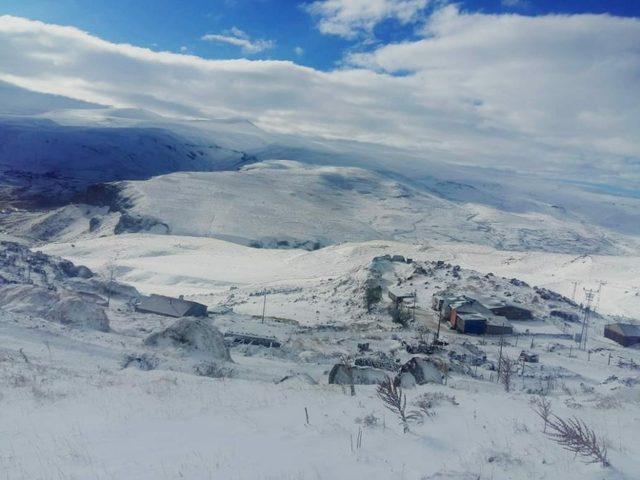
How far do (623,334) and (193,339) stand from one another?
99.1ft

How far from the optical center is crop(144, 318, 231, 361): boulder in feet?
64.5

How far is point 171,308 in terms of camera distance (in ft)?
111

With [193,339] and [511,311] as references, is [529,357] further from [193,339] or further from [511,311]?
[193,339]

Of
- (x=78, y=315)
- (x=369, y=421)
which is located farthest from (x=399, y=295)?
(x=369, y=421)

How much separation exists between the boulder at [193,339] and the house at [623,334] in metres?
28.9

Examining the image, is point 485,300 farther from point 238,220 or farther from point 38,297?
point 238,220

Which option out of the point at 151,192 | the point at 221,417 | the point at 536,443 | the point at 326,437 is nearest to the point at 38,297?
the point at 221,417

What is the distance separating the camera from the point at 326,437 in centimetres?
760

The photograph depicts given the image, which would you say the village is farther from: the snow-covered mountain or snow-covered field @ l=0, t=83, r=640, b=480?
the snow-covered mountain

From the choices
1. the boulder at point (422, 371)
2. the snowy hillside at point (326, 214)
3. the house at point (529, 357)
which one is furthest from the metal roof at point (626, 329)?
the snowy hillside at point (326, 214)

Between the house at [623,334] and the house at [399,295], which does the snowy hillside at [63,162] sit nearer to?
the house at [399,295]

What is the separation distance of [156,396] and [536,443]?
6536 mm

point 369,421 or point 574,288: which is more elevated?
point 369,421

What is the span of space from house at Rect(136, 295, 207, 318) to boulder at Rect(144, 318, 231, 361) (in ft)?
43.3
